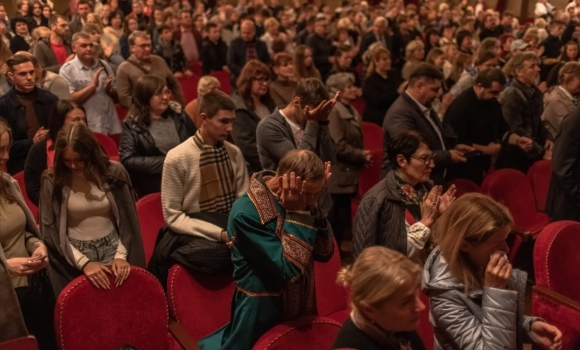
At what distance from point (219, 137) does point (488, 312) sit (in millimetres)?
1554

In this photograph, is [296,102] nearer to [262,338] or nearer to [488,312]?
[262,338]

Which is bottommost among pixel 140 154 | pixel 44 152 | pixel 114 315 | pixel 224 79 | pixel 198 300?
pixel 224 79

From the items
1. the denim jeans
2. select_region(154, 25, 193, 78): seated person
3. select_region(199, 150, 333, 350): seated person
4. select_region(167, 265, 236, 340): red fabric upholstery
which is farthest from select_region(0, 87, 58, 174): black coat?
select_region(154, 25, 193, 78): seated person

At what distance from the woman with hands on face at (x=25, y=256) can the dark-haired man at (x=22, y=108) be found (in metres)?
1.33

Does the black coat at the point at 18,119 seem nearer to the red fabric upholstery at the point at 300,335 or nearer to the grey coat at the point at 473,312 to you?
the red fabric upholstery at the point at 300,335

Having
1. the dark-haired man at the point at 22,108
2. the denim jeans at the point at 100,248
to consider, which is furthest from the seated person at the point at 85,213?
the dark-haired man at the point at 22,108

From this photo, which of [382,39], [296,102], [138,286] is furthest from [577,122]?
[382,39]

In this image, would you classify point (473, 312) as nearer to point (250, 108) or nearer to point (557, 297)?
point (557, 297)

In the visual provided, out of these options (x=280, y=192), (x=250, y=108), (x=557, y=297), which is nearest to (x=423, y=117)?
(x=250, y=108)

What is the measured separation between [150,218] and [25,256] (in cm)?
82

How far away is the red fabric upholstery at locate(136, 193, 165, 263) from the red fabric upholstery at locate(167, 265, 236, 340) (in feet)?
1.89

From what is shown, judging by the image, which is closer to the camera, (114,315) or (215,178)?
(114,315)

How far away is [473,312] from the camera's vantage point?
1976 millimetres

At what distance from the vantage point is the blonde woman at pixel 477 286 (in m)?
1.92
